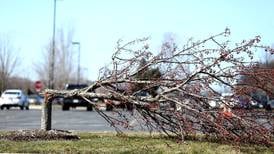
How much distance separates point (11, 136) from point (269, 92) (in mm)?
5608

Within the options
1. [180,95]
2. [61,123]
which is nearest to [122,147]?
[180,95]

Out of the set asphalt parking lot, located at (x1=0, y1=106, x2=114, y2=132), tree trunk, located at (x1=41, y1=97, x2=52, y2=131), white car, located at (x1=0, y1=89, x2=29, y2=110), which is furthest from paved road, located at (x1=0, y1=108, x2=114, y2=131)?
white car, located at (x1=0, y1=89, x2=29, y2=110)

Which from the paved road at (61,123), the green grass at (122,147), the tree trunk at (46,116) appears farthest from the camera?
the paved road at (61,123)

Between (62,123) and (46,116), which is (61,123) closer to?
(62,123)

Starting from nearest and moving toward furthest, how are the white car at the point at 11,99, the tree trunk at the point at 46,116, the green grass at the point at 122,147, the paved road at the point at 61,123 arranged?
the green grass at the point at 122,147 < the tree trunk at the point at 46,116 < the paved road at the point at 61,123 < the white car at the point at 11,99

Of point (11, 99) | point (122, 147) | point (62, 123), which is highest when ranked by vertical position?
point (11, 99)

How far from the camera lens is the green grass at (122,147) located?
424 inches

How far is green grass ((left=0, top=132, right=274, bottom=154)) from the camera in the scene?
10773 millimetres

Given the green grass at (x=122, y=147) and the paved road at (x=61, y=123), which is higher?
the paved road at (x=61, y=123)

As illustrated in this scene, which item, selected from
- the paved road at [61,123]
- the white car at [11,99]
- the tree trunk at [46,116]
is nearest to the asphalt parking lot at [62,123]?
the paved road at [61,123]

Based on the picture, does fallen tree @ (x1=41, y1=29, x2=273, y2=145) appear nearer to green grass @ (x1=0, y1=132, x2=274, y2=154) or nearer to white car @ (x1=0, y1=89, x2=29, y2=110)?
green grass @ (x1=0, y1=132, x2=274, y2=154)

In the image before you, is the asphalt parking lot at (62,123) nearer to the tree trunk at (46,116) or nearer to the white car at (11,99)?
the tree trunk at (46,116)

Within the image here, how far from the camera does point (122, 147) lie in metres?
11.1

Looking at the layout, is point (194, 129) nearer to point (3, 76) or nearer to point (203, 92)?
point (203, 92)
